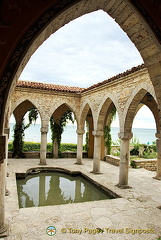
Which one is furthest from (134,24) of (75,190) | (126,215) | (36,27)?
(75,190)

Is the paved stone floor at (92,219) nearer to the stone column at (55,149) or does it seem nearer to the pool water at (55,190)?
the pool water at (55,190)

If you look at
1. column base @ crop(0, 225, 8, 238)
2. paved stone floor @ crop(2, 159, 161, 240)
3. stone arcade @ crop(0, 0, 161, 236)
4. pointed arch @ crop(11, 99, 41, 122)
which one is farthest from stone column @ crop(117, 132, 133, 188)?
pointed arch @ crop(11, 99, 41, 122)

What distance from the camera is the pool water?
21.2ft

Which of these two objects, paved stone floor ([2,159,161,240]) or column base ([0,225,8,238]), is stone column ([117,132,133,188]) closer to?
paved stone floor ([2,159,161,240])

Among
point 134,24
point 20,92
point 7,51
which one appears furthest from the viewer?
point 20,92

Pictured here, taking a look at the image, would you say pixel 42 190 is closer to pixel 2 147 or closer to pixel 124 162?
pixel 124 162

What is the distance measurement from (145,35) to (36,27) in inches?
79.5

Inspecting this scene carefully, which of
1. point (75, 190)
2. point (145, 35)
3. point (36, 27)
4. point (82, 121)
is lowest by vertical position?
point (75, 190)

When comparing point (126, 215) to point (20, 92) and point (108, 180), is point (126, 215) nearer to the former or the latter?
point (108, 180)

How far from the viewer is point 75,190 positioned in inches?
305

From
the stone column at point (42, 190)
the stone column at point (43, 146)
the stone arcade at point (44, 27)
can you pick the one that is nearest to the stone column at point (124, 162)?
the stone column at point (42, 190)

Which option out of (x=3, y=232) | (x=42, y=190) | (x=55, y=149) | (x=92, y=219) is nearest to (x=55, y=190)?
(x=42, y=190)

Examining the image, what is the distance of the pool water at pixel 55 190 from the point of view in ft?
21.2

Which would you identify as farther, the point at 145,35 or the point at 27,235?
the point at 27,235
